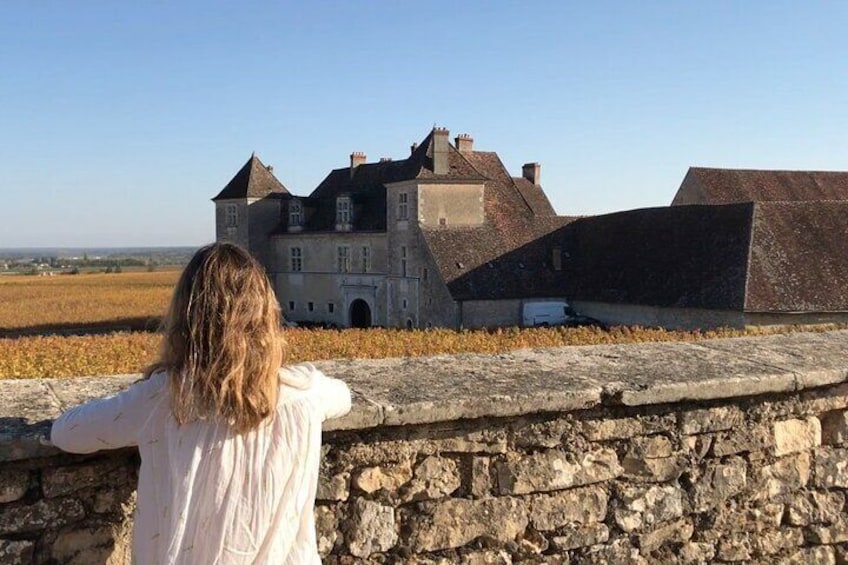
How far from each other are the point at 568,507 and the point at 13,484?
6.71ft

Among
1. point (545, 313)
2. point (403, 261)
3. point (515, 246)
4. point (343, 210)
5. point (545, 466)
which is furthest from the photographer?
point (343, 210)

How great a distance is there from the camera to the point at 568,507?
323 cm

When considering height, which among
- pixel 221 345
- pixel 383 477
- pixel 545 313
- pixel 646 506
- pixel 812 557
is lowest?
pixel 545 313

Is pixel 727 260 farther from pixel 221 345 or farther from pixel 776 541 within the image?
pixel 221 345

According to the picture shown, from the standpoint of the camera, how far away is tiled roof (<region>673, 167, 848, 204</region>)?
36.5 meters

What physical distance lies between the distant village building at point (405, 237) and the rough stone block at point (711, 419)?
87.8 ft

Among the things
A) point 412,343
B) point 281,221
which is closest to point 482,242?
point 281,221

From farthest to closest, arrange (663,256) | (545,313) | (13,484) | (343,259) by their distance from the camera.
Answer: (343,259) → (545,313) → (663,256) → (13,484)

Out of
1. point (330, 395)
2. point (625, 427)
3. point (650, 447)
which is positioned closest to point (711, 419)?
point (650, 447)

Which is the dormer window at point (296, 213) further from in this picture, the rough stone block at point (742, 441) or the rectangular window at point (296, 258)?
the rough stone block at point (742, 441)

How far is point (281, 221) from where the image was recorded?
43.2m

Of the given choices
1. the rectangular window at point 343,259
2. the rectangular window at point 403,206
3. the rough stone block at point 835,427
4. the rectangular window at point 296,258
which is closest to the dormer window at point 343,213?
the rectangular window at point 343,259

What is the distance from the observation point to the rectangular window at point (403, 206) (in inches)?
1364

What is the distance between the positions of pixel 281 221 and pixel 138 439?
41897 mm
